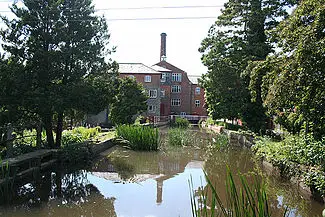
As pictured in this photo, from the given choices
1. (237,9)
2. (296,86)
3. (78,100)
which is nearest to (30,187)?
(78,100)

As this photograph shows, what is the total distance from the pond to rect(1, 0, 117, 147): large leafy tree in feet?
6.98

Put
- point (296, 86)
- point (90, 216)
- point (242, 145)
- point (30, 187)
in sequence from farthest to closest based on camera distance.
→ 1. point (242, 145)
2. point (296, 86)
3. point (30, 187)
4. point (90, 216)

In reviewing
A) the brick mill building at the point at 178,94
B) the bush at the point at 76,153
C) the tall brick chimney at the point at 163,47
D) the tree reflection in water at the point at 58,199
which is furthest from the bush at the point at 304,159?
the tall brick chimney at the point at 163,47

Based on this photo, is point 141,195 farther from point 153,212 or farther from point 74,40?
point 74,40

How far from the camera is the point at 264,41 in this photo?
16.7 m

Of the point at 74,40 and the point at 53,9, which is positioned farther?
the point at 74,40

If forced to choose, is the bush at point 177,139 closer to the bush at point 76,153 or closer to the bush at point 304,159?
the bush at point 76,153

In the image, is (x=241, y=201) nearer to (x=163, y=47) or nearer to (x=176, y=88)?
(x=176, y=88)

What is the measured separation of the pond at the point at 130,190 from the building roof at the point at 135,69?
86.8 ft

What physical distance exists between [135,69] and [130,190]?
31.7 metres

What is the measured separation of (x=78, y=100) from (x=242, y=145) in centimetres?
976

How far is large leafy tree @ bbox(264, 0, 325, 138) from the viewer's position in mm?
6922

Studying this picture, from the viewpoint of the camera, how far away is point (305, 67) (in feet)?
23.1

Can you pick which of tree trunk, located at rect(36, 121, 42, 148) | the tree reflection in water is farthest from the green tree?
the tree reflection in water
